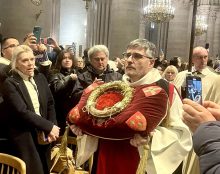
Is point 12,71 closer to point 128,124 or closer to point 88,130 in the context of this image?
point 88,130

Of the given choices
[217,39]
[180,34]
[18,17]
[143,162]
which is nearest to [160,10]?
[180,34]

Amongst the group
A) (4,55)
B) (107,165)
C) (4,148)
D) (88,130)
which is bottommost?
(4,148)

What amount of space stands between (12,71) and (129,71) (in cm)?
167

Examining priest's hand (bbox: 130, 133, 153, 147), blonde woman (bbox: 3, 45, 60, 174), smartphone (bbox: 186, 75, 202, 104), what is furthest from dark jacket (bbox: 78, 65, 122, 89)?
smartphone (bbox: 186, 75, 202, 104)

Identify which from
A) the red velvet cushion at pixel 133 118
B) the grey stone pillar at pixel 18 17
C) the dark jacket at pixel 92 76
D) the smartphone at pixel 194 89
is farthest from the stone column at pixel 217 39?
the smartphone at pixel 194 89

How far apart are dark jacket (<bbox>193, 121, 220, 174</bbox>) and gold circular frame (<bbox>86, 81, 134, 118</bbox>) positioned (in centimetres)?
157

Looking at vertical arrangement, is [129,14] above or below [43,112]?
above

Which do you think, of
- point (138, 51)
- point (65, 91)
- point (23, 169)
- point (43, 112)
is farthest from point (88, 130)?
point (65, 91)

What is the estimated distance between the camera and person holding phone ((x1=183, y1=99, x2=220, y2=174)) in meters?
1.22

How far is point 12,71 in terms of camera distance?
442cm

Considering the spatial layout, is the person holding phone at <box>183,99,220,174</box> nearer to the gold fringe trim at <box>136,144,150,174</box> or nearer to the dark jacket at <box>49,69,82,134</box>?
the gold fringe trim at <box>136,144,150,174</box>

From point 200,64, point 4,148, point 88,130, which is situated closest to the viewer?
point 88,130

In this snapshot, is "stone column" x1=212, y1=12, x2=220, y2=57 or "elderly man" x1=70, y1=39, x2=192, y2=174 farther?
"stone column" x1=212, y1=12, x2=220, y2=57

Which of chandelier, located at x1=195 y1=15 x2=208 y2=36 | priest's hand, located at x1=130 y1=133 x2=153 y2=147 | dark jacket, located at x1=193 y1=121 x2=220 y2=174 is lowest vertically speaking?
priest's hand, located at x1=130 y1=133 x2=153 y2=147
